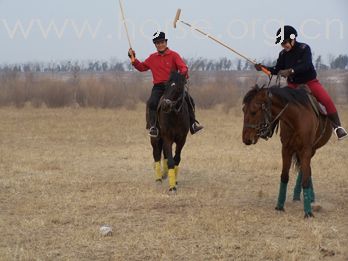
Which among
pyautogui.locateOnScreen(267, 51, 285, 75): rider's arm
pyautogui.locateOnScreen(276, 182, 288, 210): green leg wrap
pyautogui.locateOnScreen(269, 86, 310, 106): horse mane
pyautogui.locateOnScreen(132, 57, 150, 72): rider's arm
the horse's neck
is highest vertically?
pyautogui.locateOnScreen(267, 51, 285, 75): rider's arm

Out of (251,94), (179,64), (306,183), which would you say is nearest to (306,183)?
(306,183)

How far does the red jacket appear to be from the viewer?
932 centimetres

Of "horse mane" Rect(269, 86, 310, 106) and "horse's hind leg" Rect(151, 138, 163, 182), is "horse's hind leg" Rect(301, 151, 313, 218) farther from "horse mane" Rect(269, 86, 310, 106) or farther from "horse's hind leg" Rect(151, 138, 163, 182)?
"horse's hind leg" Rect(151, 138, 163, 182)

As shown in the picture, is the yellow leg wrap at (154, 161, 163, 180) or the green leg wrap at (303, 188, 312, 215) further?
the yellow leg wrap at (154, 161, 163, 180)

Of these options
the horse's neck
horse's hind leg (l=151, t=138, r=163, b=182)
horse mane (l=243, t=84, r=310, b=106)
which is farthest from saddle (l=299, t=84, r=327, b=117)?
horse's hind leg (l=151, t=138, r=163, b=182)

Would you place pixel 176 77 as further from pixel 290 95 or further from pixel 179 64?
pixel 290 95

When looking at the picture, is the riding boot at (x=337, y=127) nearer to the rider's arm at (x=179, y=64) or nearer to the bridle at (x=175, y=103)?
the bridle at (x=175, y=103)

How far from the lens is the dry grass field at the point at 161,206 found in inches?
225

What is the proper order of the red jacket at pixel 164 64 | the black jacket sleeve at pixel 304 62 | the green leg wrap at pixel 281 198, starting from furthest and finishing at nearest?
1. the red jacket at pixel 164 64
2. the green leg wrap at pixel 281 198
3. the black jacket sleeve at pixel 304 62

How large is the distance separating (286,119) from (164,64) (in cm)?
302

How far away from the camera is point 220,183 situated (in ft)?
32.5

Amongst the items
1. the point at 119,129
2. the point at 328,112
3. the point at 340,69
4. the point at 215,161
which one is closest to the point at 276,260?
the point at 328,112

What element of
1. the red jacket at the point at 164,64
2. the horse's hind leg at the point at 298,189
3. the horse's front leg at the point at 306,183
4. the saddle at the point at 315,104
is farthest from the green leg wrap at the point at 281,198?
the red jacket at the point at 164,64

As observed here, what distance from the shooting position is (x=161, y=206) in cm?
786
